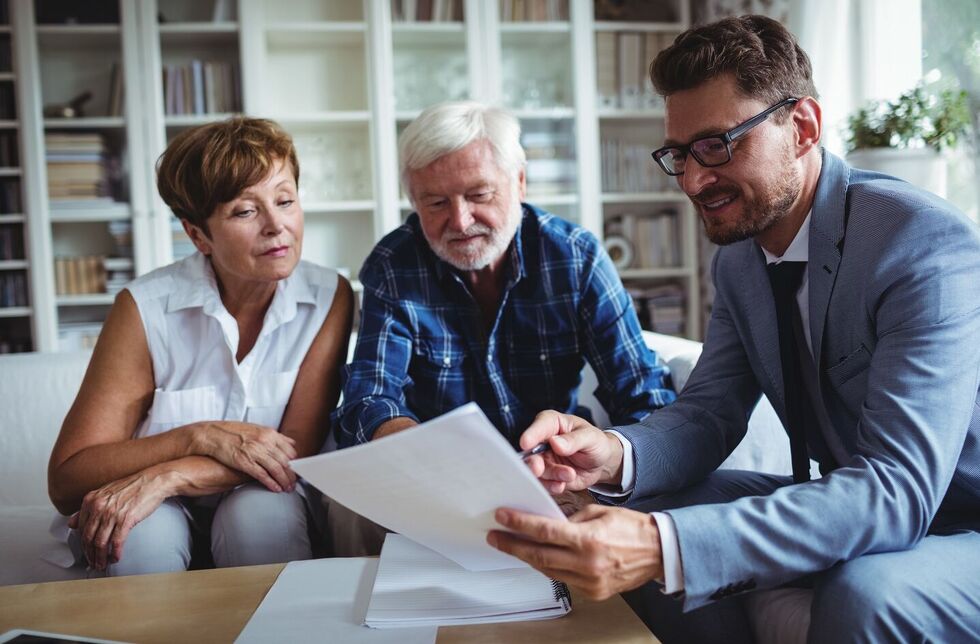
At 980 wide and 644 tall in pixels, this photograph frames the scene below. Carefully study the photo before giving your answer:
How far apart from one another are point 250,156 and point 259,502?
653 mm

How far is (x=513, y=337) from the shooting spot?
1.59 metres

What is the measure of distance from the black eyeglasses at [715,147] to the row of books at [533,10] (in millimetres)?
2711

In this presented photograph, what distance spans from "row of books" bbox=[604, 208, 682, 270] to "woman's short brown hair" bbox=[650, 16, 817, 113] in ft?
8.73

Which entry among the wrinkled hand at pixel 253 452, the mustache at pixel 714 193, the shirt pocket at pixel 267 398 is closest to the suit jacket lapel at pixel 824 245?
the mustache at pixel 714 193

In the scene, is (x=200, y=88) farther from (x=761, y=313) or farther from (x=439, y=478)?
(x=439, y=478)

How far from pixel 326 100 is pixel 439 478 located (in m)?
3.28

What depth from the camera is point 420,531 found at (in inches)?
33.9

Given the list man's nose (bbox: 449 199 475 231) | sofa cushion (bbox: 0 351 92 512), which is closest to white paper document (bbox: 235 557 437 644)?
man's nose (bbox: 449 199 475 231)

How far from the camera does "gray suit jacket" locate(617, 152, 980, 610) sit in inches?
33.4

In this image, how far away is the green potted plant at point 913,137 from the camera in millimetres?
2217

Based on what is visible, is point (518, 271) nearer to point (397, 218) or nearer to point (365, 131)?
point (397, 218)

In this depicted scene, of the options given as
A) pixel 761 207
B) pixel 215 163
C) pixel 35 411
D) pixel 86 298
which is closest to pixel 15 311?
pixel 86 298

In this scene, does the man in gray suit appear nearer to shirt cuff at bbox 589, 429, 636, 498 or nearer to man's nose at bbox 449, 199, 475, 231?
shirt cuff at bbox 589, 429, 636, 498

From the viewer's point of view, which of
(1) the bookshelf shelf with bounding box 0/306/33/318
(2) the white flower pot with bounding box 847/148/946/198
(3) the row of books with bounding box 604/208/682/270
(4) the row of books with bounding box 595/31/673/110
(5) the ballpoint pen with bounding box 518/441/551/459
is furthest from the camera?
(3) the row of books with bounding box 604/208/682/270
